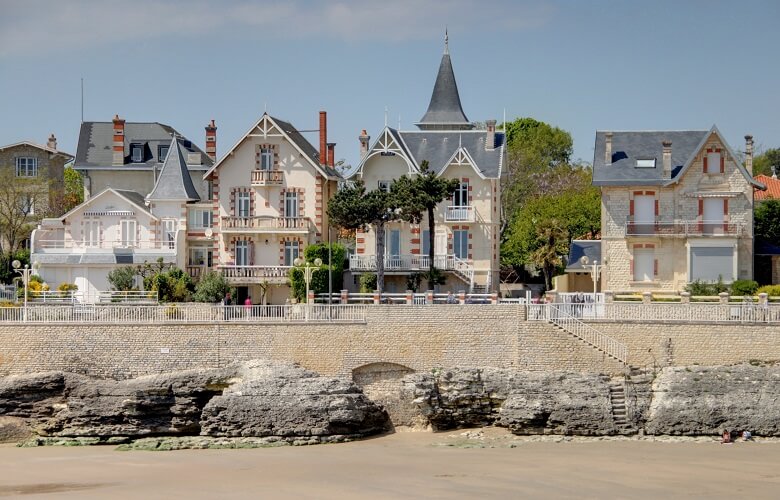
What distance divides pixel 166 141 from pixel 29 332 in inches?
720

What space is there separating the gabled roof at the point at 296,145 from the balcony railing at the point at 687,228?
485 inches

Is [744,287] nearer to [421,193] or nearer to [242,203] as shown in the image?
[421,193]

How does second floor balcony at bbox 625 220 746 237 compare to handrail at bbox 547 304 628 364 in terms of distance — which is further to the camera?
second floor balcony at bbox 625 220 746 237

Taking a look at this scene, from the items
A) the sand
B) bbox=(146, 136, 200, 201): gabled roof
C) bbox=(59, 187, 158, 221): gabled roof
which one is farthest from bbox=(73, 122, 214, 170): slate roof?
the sand

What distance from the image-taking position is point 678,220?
164 ft

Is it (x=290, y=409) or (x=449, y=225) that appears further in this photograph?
(x=449, y=225)

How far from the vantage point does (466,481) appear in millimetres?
34188

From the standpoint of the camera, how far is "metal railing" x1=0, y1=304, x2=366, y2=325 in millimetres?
44594

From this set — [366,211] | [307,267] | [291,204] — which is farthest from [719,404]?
[291,204]

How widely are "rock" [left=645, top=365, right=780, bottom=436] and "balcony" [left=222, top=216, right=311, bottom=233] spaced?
57.1ft

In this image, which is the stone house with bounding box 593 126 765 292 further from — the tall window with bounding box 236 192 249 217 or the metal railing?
the tall window with bounding box 236 192 249 217

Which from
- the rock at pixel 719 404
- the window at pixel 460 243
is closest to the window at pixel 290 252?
the window at pixel 460 243

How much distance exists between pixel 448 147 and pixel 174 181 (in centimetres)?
1156

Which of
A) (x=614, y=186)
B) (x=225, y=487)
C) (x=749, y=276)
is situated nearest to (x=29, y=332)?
(x=225, y=487)
